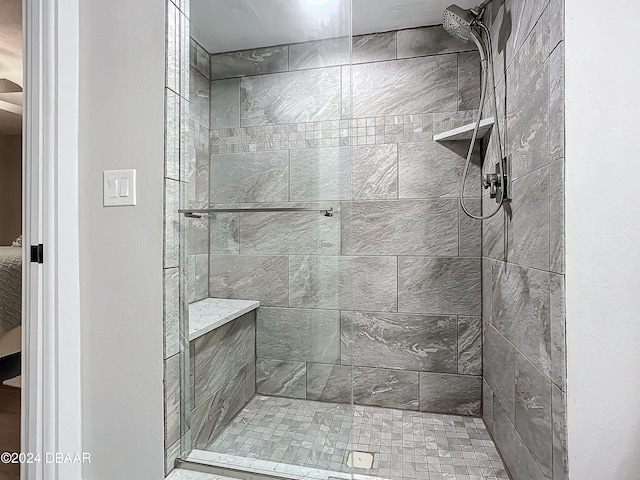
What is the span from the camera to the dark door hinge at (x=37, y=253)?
1.11m

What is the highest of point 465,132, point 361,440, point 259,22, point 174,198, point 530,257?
point 259,22

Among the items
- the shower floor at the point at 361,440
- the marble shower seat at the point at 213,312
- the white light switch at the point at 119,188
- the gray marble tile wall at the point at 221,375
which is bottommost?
the shower floor at the point at 361,440

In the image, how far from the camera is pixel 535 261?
4.15 ft

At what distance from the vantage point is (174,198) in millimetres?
1179

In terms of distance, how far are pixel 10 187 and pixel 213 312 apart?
84 cm

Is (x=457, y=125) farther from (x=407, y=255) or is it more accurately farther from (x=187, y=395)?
(x=187, y=395)

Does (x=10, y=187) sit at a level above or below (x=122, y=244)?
above

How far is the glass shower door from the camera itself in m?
1.27

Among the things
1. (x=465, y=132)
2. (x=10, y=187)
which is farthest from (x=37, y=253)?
(x=465, y=132)

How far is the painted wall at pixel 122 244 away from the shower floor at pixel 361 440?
12.0 inches

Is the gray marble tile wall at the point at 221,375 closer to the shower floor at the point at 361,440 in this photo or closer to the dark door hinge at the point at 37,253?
the shower floor at the point at 361,440

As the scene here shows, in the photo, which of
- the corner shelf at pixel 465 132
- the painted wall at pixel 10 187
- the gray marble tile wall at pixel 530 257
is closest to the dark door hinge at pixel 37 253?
the painted wall at pixel 10 187

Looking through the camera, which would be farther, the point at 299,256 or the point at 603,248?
the point at 299,256

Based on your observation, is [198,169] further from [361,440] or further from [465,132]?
[361,440]
